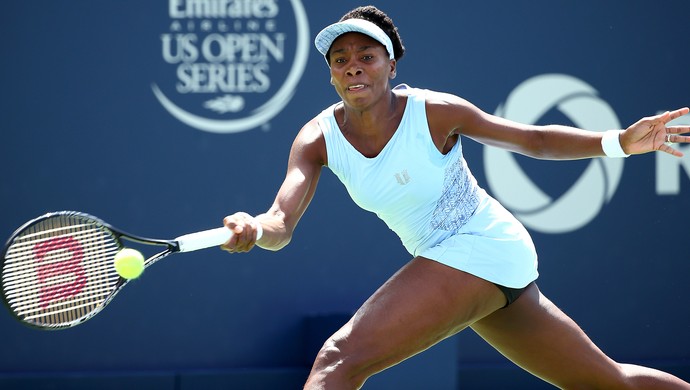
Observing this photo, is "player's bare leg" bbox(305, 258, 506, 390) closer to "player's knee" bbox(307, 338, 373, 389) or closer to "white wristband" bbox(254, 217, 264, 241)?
"player's knee" bbox(307, 338, 373, 389)

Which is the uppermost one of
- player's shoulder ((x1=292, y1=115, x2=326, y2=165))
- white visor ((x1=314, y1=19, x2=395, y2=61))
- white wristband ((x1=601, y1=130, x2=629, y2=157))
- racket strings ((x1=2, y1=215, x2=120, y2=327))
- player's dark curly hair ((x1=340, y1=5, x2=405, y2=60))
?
player's dark curly hair ((x1=340, y1=5, x2=405, y2=60))

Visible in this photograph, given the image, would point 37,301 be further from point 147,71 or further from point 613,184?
point 613,184

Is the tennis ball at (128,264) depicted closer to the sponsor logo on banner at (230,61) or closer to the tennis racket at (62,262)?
the tennis racket at (62,262)

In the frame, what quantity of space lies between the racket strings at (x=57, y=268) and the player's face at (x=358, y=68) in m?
0.92

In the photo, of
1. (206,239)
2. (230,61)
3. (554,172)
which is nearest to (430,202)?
(206,239)

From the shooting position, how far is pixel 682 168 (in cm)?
622

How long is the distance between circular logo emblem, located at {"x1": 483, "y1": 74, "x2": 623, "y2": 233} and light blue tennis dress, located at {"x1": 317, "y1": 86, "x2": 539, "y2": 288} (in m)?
2.33

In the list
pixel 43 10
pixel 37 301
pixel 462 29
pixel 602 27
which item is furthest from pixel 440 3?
pixel 37 301

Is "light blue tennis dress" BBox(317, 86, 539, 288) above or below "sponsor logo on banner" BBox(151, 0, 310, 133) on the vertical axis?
below

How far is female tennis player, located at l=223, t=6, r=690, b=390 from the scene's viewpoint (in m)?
3.57

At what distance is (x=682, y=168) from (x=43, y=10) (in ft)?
11.9

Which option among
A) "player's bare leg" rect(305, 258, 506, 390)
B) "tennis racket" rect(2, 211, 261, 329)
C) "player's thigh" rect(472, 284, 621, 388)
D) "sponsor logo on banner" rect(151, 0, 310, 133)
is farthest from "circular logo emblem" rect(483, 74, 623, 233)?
"tennis racket" rect(2, 211, 261, 329)

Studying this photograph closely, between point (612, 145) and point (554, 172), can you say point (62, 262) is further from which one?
point (554, 172)

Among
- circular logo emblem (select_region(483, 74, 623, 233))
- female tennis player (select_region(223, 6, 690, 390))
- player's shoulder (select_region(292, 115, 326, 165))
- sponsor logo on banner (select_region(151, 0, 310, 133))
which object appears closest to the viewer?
female tennis player (select_region(223, 6, 690, 390))
